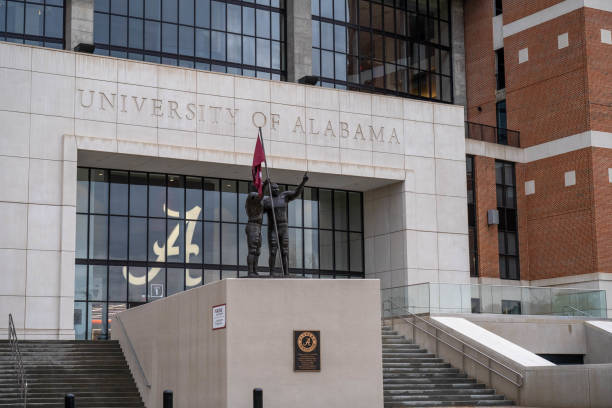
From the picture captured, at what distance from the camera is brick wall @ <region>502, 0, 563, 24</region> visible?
45.9 meters

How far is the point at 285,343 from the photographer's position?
1956cm

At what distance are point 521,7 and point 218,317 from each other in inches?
1300

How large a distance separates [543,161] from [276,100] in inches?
614

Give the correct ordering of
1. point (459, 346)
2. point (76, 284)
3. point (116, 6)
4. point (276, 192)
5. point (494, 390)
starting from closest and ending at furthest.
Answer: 1. point (276, 192)
2. point (494, 390)
3. point (459, 346)
4. point (76, 284)
5. point (116, 6)

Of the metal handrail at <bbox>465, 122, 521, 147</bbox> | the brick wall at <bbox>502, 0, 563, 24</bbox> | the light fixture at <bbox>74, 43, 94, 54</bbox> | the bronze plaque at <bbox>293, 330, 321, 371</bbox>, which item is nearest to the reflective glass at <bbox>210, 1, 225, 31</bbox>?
the light fixture at <bbox>74, 43, 94, 54</bbox>

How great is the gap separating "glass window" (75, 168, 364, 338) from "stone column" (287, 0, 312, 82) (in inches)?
249

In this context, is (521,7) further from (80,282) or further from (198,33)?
(80,282)

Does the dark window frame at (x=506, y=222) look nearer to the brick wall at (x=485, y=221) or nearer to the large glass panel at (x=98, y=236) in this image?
the brick wall at (x=485, y=221)

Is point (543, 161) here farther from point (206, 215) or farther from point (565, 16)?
point (206, 215)

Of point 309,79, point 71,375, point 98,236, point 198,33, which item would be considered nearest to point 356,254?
point 309,79

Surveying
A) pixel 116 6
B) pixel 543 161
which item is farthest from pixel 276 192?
pixel 543 161

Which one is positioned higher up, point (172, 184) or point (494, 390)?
point (172, 184)

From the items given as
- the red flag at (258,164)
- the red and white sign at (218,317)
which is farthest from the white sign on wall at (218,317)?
the red flag at (258,164)

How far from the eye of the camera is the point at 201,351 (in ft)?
67.6
